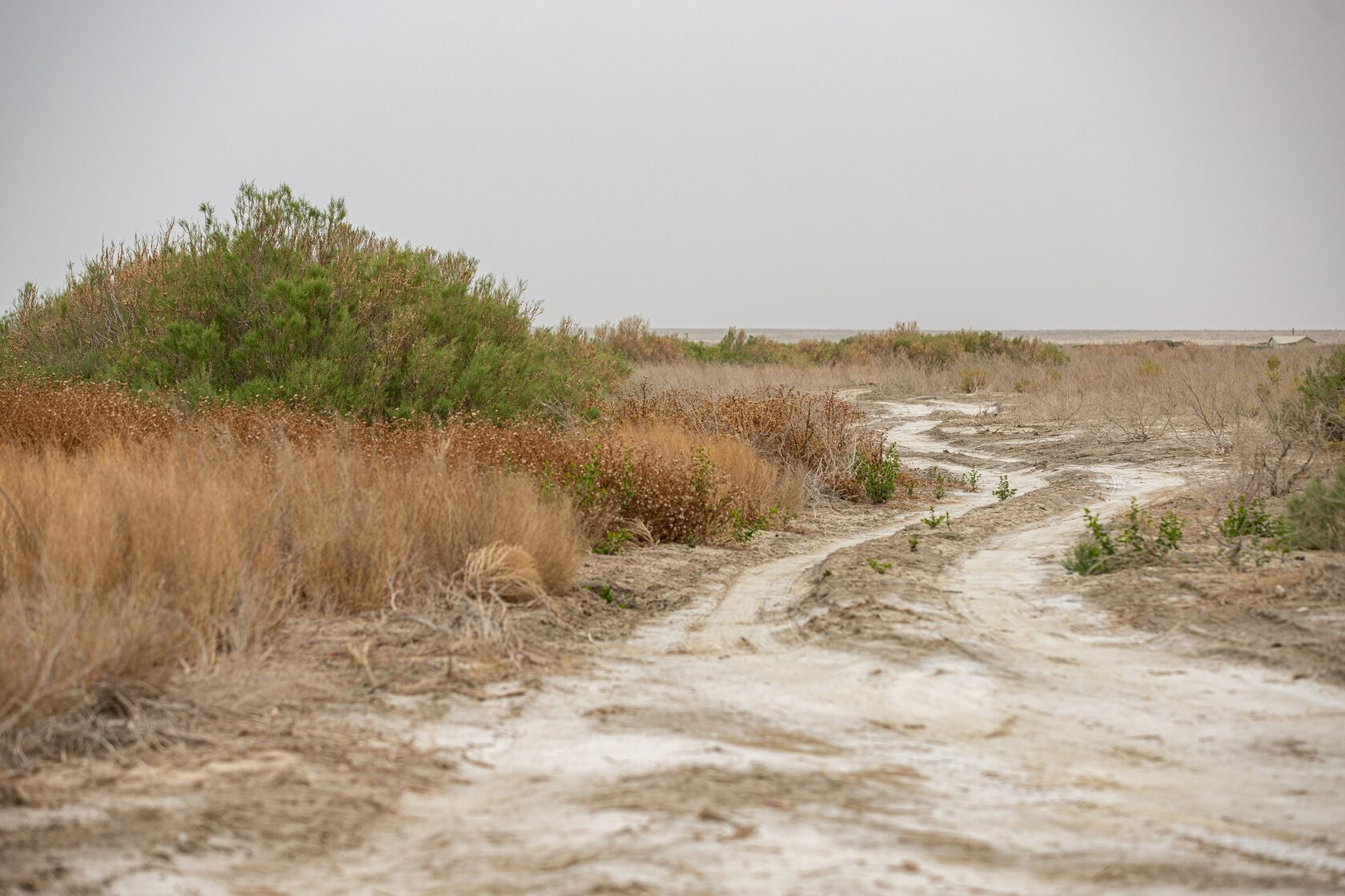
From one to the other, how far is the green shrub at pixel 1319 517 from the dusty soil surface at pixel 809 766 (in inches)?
20.8

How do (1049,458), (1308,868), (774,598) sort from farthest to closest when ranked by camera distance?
1. (1049,458)
2. (774,598)
3. (1308,868)

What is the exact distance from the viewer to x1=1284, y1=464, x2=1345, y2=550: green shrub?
6.85 meters

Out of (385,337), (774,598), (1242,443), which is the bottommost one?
(774,598)

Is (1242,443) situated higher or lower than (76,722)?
higher

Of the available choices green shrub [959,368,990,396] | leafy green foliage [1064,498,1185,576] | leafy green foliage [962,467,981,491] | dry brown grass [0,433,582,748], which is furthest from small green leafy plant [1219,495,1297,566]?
green shrub [959,368,990,396]

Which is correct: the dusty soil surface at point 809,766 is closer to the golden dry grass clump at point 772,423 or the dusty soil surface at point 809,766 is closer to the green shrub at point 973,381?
the golden dry grass clump at point 772,423

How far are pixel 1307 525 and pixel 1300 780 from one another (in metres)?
4.05

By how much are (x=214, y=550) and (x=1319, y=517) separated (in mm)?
6547

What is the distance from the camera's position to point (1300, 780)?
3.68 m

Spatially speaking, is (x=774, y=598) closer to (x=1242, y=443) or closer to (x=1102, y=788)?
(x=1102, y=788)

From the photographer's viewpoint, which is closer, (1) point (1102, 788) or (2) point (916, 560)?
(1) point (1102, 788)

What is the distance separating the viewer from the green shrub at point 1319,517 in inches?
270

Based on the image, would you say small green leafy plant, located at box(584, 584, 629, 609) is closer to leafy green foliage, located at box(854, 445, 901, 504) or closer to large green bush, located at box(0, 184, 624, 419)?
large green bush, located at box(0, 184, 624, 419)

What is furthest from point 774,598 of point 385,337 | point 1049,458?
point 1049,458
